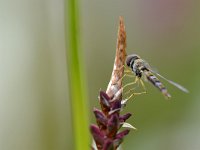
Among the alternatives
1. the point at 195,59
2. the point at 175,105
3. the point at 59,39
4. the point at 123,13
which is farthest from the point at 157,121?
the point at 123,13

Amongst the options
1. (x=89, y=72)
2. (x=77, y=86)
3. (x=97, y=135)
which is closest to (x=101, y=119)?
→ (x=97, y=135)

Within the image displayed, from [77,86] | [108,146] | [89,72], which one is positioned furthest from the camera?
[89,72]

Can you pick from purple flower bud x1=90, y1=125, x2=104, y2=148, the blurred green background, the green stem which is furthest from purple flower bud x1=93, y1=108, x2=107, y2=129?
the blurred green background

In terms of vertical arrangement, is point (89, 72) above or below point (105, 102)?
below

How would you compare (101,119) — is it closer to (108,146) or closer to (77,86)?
(108,146)

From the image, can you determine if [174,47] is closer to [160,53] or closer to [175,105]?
[160,53]

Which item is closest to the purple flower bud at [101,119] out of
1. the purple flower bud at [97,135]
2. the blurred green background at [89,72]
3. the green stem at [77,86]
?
the purple flower bud at [97,135]
